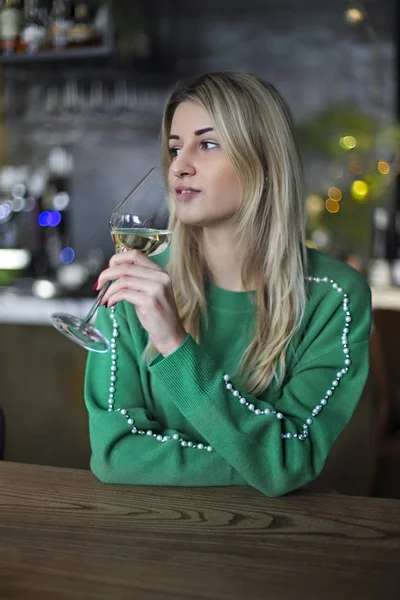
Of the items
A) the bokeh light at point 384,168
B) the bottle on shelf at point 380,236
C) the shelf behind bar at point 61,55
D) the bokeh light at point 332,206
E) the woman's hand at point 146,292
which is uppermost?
the shelf behind bar at point 61,55

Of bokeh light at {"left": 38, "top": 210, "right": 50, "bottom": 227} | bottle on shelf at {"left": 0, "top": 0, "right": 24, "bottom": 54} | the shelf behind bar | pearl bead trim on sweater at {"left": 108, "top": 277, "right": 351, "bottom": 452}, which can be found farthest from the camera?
bokeh light at {"left": 38, "top": 210, "right": 50, "bottom": 227}

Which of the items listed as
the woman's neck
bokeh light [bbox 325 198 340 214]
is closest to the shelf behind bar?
bokeh light [bbox 325 198 340 214]

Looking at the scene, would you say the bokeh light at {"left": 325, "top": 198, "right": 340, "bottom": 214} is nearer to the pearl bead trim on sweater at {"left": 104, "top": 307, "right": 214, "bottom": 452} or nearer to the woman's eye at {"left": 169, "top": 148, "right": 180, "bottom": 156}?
the woman's eye at {"left": 169, "top": 148, "right": 180, "bottom": 156}

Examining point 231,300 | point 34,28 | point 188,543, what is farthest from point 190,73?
point 188,543

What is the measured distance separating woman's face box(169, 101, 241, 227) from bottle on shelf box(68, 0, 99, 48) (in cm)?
258

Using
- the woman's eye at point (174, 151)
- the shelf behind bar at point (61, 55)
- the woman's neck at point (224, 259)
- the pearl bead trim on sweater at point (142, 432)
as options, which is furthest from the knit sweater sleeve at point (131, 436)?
the shelf behind bar at point (61, 55)

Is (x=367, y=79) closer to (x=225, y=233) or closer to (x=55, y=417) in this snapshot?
(x=55, y=417)

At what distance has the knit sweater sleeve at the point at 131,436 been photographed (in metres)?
1.27

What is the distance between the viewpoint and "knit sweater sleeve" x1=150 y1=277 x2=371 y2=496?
1226mm

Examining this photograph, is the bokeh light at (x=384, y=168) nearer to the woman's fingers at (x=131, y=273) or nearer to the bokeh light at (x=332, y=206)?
the bokeh light at (x=332, y=206)

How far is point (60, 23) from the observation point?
3902 mm

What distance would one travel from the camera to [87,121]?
4973 millimetres

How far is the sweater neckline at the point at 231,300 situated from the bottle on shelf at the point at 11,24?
2.83 meters

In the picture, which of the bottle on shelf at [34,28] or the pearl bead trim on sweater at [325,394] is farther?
the bottle on shelf at [34,28]
